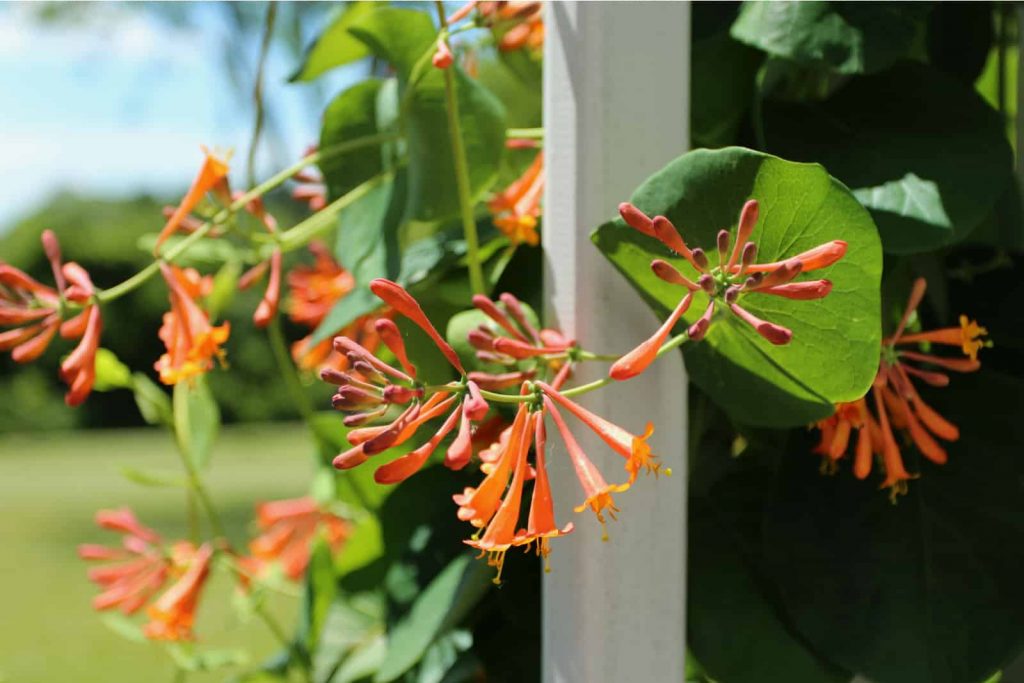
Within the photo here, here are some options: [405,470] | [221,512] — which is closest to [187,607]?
[405,470]

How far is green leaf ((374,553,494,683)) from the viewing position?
40cm

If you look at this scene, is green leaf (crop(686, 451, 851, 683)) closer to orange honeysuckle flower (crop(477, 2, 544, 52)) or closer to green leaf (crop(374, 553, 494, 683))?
green leaf (crop(374, 553, 494, 683))

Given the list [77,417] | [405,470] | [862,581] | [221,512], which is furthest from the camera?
[77,417]

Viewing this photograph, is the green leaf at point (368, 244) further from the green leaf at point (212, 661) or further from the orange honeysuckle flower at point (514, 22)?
the green leaf at point (212, 661)

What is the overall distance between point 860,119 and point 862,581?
0.17m

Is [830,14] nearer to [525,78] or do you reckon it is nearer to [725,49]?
[725,49]

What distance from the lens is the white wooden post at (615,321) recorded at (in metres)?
0.34

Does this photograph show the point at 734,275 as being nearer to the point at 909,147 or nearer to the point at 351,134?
the point at 909,147

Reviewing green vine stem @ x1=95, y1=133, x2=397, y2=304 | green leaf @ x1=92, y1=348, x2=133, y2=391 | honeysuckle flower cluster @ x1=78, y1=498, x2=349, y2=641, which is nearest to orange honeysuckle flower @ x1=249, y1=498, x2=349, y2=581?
honeysuckle flower cluster @ x1=78, y1=498, x2=349, y2=641

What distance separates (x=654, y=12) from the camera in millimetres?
342

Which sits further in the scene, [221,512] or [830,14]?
[221,512]

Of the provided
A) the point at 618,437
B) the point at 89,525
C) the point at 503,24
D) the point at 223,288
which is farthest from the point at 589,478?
the point at 89,525

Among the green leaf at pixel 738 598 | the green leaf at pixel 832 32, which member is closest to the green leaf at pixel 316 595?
the green leaf at pixel 738 598

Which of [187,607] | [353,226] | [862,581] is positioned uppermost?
[353,226]
